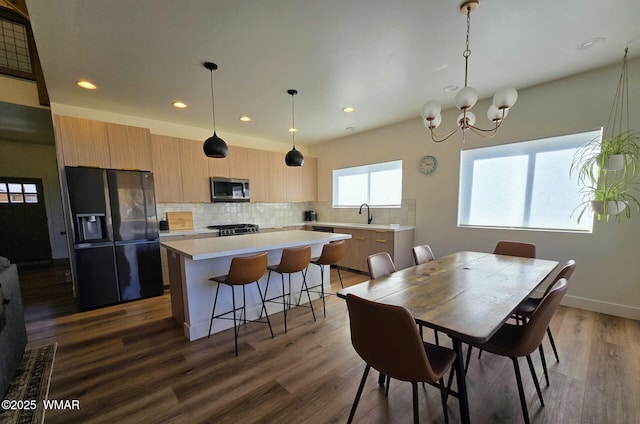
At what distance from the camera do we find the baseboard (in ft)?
8.58

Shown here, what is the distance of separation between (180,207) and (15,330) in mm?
2492

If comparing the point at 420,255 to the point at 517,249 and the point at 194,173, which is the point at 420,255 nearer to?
the point at 517,249

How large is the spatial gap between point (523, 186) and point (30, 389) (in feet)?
17.0

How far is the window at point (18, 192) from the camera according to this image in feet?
17.3

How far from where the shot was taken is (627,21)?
1913mm

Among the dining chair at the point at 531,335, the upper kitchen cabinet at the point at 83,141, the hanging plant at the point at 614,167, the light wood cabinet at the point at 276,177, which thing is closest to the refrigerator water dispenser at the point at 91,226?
the upper kitchen cabinet at the point at 83,141

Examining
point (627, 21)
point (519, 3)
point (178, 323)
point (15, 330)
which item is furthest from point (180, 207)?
point (627, 21)

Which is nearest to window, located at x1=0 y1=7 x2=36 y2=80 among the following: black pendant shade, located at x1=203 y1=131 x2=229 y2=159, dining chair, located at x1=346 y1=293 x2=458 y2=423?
black pendant shade, located at x1=203 y1=131 x2=229 y2=159

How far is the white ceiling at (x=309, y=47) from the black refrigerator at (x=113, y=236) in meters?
1.04

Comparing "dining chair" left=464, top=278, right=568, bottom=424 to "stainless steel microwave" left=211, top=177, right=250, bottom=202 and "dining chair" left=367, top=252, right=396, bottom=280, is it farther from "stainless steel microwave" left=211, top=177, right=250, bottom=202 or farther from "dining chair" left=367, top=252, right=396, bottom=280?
"stainless steel microwave" left=211, top=177, right=250, bottom=202

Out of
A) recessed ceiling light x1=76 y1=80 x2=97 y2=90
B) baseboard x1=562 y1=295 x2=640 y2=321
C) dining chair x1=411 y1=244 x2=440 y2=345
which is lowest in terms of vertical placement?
baseboard x1=562 y1=295 x2=640 y2=321

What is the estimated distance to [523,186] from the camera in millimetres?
3246

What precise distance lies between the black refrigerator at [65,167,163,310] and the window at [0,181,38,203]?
4174mm

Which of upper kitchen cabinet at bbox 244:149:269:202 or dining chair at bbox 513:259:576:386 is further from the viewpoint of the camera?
upper kitchen cabinet at bbox 244:149:269:202
